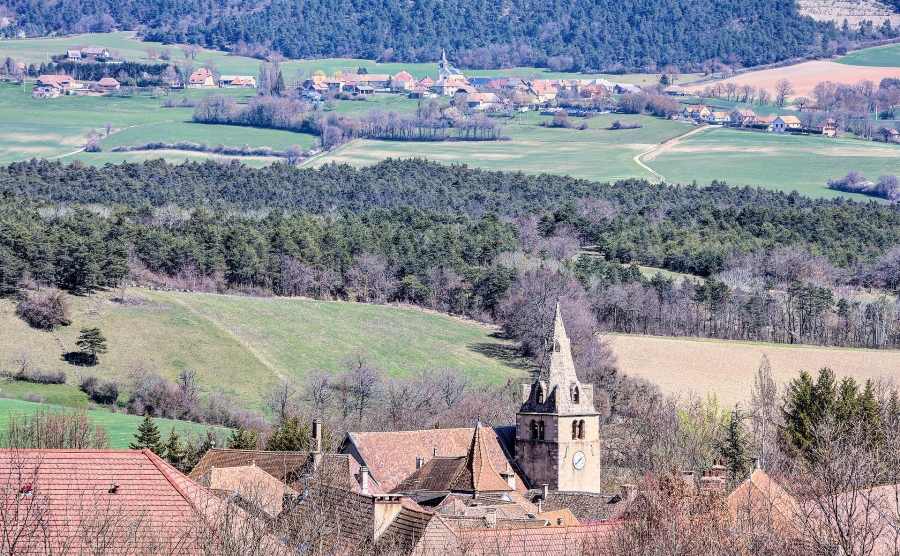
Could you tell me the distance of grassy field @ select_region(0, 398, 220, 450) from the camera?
90250mm

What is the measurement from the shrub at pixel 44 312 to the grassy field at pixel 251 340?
72 centimetres

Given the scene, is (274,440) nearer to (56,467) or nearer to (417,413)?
(417,413)

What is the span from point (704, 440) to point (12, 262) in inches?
2155

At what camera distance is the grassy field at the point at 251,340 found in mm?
117750

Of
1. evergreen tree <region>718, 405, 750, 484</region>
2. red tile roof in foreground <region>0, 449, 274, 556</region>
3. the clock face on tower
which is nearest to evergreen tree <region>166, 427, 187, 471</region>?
the clock face on tower

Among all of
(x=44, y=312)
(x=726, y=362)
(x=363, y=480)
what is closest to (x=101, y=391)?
(x=44, y=312)

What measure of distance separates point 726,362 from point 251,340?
1393 inches

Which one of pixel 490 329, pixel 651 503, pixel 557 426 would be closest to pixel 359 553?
pixel 651 503

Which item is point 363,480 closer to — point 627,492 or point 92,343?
point 627,492

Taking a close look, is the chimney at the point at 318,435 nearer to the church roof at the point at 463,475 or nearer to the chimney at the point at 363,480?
the chimney at the point at 363,480

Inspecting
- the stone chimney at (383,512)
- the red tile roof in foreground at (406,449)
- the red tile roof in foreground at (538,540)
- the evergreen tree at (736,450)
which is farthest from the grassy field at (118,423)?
the red tile roof in foreground at (538,540)

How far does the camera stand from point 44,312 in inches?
4739

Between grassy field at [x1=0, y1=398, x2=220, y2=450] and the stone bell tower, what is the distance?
2002 centimetres

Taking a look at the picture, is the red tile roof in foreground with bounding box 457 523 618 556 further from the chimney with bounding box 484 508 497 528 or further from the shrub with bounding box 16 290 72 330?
the shrub with bounding box 16 290 72 330
